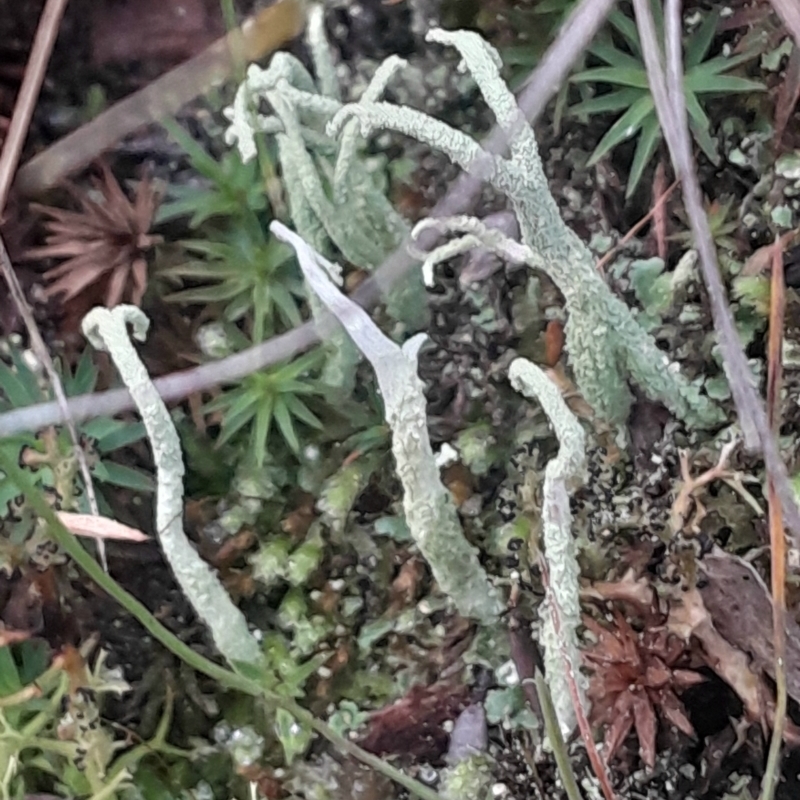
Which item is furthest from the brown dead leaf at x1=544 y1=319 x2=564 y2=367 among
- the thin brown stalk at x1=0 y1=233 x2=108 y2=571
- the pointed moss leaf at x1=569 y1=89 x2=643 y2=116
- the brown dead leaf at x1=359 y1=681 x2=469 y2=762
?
the thin brown stalk at x1=0 y1=233 x2=108 y2=571

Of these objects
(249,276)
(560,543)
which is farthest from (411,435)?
(249,276)

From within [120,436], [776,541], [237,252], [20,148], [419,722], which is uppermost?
[20,148]

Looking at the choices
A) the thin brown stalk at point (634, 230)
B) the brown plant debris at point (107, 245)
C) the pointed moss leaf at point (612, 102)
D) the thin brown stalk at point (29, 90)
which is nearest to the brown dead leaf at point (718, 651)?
the thin brown stalk at point (634, 230)

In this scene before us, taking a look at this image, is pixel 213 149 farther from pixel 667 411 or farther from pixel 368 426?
pixel 667 411

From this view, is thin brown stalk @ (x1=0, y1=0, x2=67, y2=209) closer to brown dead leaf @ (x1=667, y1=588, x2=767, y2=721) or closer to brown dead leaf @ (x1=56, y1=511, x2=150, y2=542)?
brown dead leaf @ (x1=56, y1=511, x2=150, y2=542)

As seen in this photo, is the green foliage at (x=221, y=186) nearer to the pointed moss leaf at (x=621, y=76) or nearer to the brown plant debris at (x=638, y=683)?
the pointed moss leaf at (x=621, y=76)

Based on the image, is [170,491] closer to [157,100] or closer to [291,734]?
[291,734]
